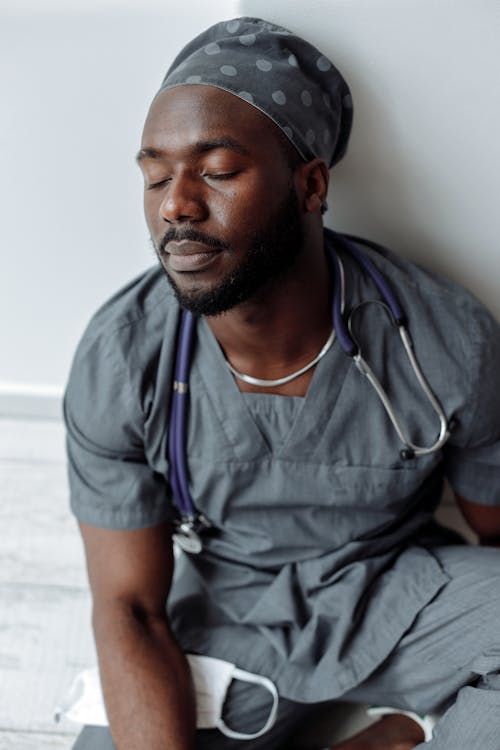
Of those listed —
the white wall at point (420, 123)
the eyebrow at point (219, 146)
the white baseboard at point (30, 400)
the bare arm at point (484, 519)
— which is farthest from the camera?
the white baseboard at point (30, 400)

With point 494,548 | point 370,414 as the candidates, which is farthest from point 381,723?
point 370,414

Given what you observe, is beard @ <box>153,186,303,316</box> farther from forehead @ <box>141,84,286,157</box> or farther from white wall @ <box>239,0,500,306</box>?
white wall @ <box>239,0,500,306</box>

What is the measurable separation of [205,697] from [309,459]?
1.28ft

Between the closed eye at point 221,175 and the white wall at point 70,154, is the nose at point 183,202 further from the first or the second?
the white wall at point 70,154

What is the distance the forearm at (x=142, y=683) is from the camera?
4.33ft

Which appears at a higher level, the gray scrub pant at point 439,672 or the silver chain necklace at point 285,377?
the silver chain necklace at point 285,377

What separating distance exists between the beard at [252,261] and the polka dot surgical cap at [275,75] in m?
0.09

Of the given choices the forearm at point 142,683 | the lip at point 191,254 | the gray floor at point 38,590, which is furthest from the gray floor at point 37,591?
the lip at point 191,254

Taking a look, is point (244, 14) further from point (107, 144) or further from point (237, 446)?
point (237, 446)

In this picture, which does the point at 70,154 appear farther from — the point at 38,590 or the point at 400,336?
the point at 38,590

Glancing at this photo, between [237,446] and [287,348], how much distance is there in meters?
0.15

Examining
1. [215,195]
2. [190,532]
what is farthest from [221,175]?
[190,532]

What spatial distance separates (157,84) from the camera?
55.6 inches

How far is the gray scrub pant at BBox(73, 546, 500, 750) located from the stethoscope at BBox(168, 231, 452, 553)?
0.72 ft
